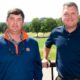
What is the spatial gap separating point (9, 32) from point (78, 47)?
3.45 feet

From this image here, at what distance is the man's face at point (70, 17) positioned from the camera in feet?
14.6

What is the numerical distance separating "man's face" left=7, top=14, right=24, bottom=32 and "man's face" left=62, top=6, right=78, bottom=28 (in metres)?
0.77

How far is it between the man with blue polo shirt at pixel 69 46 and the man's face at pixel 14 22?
0.78 m

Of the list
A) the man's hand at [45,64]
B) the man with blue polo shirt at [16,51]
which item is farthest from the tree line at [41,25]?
the man with blue polo shirt at [16,51]

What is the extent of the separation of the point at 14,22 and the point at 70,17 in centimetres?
91

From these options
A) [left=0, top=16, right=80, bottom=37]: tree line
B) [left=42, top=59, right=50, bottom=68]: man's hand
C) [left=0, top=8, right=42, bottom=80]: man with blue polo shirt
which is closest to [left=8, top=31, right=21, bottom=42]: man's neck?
[left=0, top=8, right=42, bottom=80]: man with blue polo shirt

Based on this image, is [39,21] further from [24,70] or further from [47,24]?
[24,70]

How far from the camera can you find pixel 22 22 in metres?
4.05

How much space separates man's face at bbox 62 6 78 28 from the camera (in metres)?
4.46

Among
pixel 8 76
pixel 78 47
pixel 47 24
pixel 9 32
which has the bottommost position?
pixel 47 24

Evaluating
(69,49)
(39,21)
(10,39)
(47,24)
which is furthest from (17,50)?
(39,21)

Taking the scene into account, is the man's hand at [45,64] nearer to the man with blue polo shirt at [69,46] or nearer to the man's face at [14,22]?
the man with blue polo shirt at [69,46]

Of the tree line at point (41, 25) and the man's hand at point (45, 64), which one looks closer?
A: the man's hand at point (45, 64)

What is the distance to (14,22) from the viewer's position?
4.00 meters
